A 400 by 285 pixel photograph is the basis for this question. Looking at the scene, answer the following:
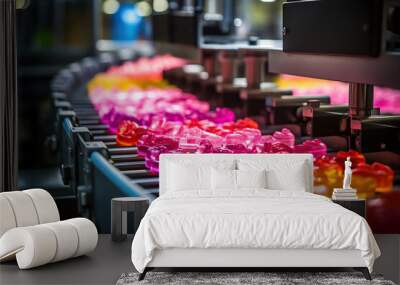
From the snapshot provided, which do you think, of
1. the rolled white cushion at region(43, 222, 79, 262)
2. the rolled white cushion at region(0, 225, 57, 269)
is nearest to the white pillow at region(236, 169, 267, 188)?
the rolled white cushion at region(43, 222, 79, 262)

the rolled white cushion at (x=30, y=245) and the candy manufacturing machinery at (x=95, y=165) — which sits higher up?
the candy manufacturing machinery at (x=95, y=165)

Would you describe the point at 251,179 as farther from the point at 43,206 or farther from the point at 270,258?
the point at 43,206

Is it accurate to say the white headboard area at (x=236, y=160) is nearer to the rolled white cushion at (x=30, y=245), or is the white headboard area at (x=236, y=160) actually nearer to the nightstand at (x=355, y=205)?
the nightstand at (x=355, y=205)

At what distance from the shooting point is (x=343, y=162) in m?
5.71

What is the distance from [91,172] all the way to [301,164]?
4.13 ft

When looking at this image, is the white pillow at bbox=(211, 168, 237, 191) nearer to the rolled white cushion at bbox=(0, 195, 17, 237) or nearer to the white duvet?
the white duvet

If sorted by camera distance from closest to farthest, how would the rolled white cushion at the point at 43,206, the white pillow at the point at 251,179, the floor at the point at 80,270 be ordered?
1. the floor at the point at 80,270
2. the rolled white cushion at the point at 43,206
3. the white pillow at the point at 251,179

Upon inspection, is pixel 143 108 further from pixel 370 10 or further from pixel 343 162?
pixel 370 10

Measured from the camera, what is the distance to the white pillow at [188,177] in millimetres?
5363

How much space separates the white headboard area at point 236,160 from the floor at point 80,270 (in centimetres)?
53

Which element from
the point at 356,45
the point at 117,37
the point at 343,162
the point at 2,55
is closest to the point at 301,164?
the point at 343,162

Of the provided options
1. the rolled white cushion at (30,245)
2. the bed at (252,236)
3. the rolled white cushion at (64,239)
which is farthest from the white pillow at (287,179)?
the rolled white cushion at (30,245)

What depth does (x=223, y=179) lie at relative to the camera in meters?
5.34

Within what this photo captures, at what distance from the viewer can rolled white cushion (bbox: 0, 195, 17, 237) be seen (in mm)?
4980
